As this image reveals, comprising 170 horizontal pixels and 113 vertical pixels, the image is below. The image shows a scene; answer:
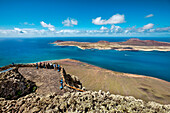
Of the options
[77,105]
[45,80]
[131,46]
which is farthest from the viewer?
[131,46]

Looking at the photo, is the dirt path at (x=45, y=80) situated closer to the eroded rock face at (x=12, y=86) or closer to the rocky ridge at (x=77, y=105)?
the eroded rock face at (x=12, y=86)

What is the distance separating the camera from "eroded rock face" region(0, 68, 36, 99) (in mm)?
10736

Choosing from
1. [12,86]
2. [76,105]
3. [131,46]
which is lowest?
[131,46]

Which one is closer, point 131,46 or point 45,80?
point 45,80

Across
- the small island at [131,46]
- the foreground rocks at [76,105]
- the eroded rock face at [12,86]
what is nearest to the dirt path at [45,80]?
the eroded rock face at [12,86]

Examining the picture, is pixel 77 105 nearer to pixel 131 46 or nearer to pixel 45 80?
pixel 45 80

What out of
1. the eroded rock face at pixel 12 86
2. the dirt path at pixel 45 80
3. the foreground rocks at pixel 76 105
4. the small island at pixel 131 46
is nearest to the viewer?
the foreground rocks at pixel 76 105

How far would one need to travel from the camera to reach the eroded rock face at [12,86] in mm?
10736

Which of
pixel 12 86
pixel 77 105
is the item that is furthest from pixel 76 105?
pixel 12 86

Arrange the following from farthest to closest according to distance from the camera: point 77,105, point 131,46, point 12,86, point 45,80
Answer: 1. point 131,46
2. point 45,80
3. point 12,86
4. point 77,105

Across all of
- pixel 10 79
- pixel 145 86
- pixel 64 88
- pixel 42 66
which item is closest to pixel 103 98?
pixel 64 88

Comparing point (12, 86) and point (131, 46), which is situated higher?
point (12, 86)

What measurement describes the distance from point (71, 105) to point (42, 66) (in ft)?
48.1

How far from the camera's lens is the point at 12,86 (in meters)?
11.4
